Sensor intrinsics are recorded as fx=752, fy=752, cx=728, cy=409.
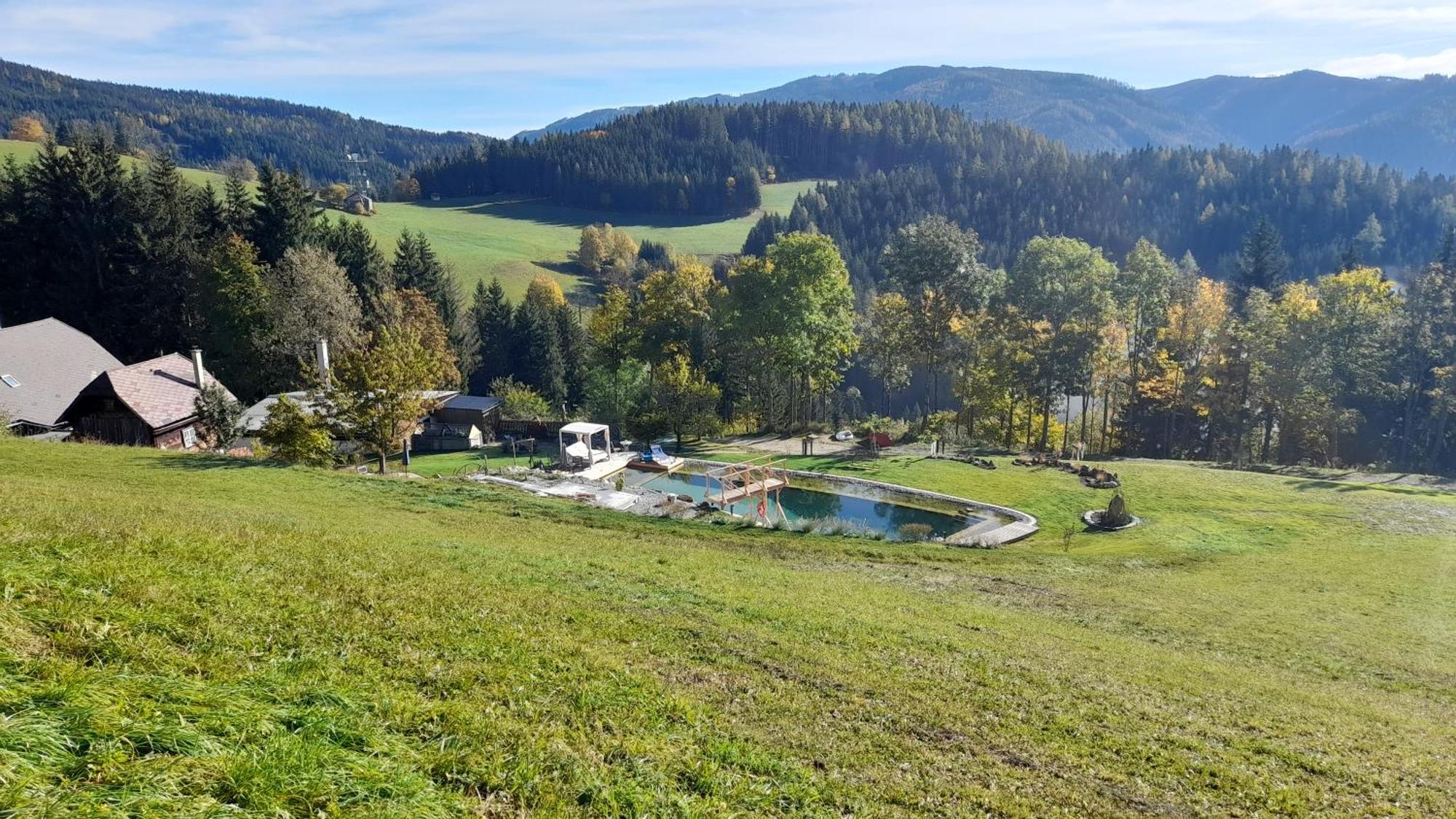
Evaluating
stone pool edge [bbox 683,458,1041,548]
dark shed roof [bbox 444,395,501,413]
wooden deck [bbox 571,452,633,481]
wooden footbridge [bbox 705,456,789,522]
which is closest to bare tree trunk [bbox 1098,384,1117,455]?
stone pool edge [bbox 683,458,1041,548]

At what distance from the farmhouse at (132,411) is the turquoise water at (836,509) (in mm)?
23157

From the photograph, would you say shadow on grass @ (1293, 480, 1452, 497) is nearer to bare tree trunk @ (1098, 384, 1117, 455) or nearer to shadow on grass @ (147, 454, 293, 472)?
bare tree trunk @ (1098, 384, 1117, 455)

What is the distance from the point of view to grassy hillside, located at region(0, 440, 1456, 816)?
594cm

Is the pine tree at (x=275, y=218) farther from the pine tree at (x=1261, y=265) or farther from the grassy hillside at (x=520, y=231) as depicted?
the pine tree at (x=1261, y=265)

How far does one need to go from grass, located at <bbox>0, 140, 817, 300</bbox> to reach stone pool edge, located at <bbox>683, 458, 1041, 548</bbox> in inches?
3330

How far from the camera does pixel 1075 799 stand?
8.43 m

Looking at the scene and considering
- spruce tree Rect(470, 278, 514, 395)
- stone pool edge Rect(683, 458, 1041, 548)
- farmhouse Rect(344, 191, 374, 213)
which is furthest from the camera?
farmhouse Rect(344, 191, 374, 213)

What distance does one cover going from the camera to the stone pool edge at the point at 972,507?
29.7m

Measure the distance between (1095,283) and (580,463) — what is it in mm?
36861

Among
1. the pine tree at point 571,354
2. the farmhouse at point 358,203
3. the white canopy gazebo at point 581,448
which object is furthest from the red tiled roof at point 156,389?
the farmhouse at point 358,203

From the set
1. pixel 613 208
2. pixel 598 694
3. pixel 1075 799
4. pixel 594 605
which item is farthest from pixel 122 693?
pixel 613 208

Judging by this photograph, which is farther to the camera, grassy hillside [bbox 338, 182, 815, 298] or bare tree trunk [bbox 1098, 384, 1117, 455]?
grassy hillside [bbox 338, 182, 815, 298]

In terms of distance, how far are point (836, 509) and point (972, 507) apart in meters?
6.37

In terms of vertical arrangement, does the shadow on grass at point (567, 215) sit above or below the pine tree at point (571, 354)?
above
